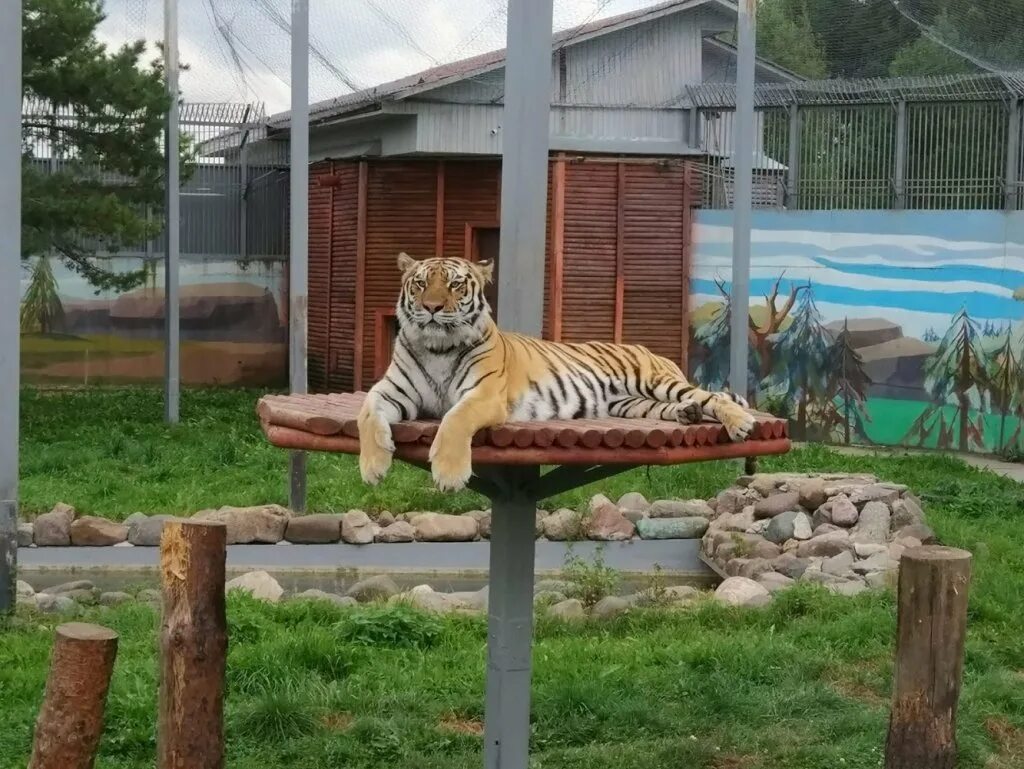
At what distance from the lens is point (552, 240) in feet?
52.4

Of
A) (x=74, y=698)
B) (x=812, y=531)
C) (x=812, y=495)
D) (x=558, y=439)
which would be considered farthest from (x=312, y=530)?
(x=558, y=439)

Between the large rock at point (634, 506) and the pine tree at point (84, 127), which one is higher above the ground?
the pine tree at point (84, 127)

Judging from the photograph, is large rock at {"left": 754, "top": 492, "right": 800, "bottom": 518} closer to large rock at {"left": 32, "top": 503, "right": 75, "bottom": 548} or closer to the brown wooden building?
large rock at {"left": 32, "top": 503, "right": 75, "bottom": 548}

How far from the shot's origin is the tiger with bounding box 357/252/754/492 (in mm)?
3969

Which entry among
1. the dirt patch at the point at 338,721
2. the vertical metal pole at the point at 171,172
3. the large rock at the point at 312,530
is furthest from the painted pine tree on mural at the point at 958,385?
the dirt patch at the point at 338,721

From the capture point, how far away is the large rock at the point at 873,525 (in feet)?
31.3

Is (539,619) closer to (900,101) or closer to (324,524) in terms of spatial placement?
(324,524)

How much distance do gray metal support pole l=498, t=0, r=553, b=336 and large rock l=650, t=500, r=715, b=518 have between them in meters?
5.35

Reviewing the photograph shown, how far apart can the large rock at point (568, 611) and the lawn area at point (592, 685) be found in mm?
160

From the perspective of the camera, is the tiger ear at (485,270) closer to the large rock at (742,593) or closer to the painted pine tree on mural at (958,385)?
the large rock at (742,593)

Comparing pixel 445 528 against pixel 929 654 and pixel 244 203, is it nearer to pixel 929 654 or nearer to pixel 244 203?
pixel 929 654

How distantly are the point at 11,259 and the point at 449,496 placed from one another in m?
4.20

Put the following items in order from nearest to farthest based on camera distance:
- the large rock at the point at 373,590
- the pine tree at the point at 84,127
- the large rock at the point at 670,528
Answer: the large rock at the point at 373,590, the large rock at the point at 670,528, the pine tree at the point at 84,127

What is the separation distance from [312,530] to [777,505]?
318 cm
